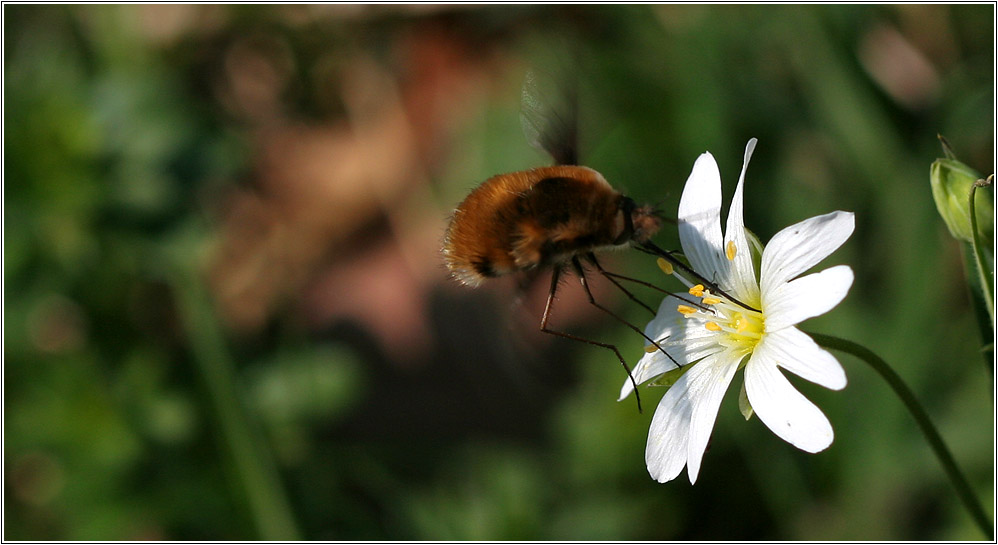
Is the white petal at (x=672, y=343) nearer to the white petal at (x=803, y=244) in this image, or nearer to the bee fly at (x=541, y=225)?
the bee fly at (x=541, y=225)

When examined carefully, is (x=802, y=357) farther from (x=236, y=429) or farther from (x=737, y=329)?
(x=236, y=429)

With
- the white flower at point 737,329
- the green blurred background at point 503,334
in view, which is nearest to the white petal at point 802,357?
the white flower at point 737,329

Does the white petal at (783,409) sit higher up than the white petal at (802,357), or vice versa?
the white petal at (802,357)

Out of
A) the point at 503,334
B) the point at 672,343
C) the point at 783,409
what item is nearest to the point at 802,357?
the point at 783,409

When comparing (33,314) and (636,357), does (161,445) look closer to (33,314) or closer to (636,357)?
(33,314)

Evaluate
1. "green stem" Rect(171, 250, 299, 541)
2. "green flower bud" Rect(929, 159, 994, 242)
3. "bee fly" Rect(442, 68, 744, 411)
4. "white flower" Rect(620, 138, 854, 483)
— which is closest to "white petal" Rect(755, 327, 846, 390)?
"white flower" Rect(620, 138, 854, 483)

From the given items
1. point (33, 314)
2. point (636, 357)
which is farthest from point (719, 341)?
point (33, 314)
